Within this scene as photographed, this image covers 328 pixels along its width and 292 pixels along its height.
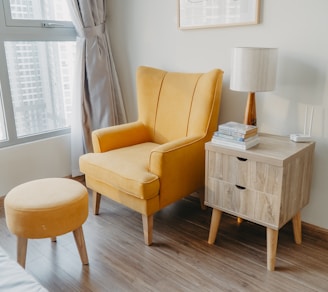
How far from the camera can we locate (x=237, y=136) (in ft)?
6.23

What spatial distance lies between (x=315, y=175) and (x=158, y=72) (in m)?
1.38

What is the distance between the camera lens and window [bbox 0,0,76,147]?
2682 millimetres

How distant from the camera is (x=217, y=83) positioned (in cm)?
228

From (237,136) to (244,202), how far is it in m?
0.38

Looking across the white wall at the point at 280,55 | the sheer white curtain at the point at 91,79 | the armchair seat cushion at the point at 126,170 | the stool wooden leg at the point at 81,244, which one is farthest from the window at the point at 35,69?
the stool wooden leg at the point at 81,244

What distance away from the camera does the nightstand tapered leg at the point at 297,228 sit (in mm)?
2088

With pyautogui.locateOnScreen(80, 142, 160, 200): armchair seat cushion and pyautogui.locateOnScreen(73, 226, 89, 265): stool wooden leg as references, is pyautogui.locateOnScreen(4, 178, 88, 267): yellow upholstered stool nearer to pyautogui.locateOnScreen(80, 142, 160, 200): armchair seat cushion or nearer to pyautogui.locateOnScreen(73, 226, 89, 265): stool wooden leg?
pyautogui.locateOnScreen(73, 226, 89, 265): stool wooden leg

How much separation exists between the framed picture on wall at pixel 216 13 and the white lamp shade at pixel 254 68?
381mm

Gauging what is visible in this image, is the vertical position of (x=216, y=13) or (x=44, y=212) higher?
(x=216, y=13)

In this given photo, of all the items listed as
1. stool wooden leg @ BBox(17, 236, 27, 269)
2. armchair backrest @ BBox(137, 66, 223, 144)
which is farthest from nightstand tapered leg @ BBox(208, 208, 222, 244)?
stool wooden leg @ BBox(17, 236, 27, 269)

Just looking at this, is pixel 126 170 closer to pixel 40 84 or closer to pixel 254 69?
pixel 254 69

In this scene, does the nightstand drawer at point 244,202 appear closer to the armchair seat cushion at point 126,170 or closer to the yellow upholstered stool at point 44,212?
the armchair seat cushion at point 126,170

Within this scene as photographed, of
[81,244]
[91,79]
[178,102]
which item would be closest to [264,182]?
[178,102]

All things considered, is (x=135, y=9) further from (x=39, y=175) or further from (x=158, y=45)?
(x=39, y=175)
